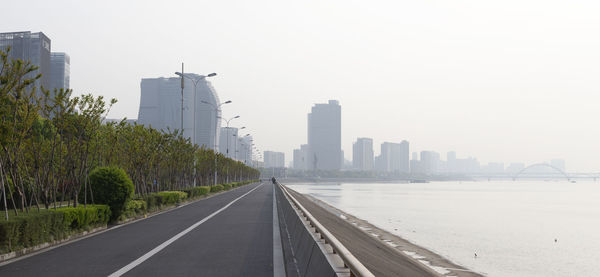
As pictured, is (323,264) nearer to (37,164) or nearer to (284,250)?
(284,250)

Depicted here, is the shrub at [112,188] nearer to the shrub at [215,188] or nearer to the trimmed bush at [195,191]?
the trimmed bush at [195,191]

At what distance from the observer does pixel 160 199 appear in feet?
Result: 103

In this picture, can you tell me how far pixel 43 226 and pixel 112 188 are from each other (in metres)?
7.34

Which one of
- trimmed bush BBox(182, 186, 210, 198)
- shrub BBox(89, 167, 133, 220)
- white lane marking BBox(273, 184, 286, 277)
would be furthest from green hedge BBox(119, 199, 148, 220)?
trimmed bush BBox(182, 186, 210, 198)

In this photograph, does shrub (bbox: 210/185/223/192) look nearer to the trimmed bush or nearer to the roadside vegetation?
the trimmed bush

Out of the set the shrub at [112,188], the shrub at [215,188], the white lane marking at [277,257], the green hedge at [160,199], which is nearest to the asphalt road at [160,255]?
the white lane marking at [277,257]

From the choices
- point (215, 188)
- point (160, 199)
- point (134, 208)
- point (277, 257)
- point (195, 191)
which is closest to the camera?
point (277, 257)

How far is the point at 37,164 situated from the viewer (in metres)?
20.9

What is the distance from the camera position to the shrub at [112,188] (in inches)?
861

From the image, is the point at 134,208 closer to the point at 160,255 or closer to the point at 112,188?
the point at 112,188

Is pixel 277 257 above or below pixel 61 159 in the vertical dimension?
below

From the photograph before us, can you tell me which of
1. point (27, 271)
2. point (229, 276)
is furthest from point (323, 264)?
point (27, 271)

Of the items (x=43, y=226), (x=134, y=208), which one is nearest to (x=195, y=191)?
(x=134, y=208)

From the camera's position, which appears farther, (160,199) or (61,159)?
(160,199)
